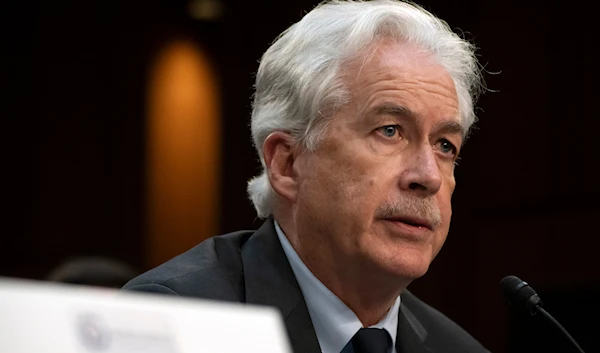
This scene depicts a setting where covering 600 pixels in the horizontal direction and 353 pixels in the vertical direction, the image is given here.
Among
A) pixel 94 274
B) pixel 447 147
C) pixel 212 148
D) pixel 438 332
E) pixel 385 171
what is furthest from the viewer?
pixel 212 148

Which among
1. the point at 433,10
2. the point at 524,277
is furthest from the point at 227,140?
the point at 524,277

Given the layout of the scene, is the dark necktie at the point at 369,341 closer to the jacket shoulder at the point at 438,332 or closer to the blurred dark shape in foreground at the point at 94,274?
the jacket shoulder at the point at 438,332

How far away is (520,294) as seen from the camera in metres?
1.93

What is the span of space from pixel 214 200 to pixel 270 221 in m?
2.92

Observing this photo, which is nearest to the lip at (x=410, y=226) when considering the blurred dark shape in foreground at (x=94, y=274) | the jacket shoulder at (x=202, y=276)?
the jacket shoulder at (x=202, y=276)

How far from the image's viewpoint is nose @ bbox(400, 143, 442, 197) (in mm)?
2010

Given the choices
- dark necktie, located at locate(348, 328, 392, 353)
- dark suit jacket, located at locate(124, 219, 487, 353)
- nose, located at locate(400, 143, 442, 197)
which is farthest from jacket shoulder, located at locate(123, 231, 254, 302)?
nose, located at locate(400, 143, 442, 197)

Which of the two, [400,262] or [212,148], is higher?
[400,262]

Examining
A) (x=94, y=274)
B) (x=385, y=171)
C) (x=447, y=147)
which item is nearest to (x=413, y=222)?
(x=385, y=171)

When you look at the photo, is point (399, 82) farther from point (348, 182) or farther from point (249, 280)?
point (249, 280)

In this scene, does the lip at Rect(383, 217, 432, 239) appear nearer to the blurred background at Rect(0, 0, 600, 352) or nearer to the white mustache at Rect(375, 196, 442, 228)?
the white mustache at Rect(375, 196, 442, 228)

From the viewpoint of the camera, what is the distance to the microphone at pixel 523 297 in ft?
6.20

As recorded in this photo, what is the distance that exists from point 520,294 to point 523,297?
10 mm

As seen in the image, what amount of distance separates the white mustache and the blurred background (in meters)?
1.57
